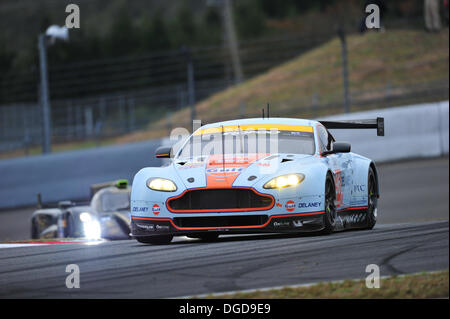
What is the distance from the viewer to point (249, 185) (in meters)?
7.18

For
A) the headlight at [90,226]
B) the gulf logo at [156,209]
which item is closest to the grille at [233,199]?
the gulf logo at [156,209]

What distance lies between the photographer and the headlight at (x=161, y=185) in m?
7.39

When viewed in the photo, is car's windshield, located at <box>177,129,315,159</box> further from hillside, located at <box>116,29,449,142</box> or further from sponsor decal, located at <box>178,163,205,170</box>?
hillside, located at <box>116,29,449,142</box>

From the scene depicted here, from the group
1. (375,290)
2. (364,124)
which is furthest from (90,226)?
(375,290)

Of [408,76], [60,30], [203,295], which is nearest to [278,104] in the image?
[408,76]

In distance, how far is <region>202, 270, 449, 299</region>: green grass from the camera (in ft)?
16.5

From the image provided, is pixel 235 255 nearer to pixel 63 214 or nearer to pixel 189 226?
pixel 189 226

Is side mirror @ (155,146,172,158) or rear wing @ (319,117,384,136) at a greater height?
rear wing @ (319,117,384,136)

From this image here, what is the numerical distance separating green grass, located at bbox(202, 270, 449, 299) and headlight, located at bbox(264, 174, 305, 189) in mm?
1855

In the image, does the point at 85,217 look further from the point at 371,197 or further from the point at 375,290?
the point at 375,290

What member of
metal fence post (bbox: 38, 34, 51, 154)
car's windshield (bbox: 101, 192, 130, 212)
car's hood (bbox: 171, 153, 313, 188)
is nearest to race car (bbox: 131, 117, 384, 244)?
car's hood (bbox: 171, 153, 313, 188)

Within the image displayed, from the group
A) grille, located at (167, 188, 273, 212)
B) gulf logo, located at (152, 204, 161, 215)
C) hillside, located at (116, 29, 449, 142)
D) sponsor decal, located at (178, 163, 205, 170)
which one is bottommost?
gulf logo, located at (152, 204, 161, 215)
